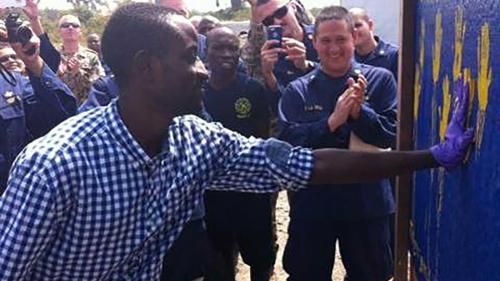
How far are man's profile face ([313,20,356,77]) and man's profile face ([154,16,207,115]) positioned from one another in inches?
53.8

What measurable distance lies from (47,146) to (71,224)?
180mm

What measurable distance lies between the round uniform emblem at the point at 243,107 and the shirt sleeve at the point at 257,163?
1.64m

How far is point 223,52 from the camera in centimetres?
348

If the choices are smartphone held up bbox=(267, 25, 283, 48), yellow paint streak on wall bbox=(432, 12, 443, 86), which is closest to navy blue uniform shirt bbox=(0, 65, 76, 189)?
smartphone held up bbox=(267, 25, 283, 48)

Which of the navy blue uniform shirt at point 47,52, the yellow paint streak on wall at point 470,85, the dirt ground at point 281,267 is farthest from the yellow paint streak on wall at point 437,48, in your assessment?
the navy blue uniform shirt at point 47,52

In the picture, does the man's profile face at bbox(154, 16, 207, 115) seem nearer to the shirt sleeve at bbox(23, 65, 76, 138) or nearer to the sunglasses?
the shirt sleeve at bbox(23, 65, 76, 138)

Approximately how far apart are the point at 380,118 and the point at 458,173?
3.69 ft

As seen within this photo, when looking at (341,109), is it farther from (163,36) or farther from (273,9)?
(273,9)

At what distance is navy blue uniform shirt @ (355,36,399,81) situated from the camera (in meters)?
3.90

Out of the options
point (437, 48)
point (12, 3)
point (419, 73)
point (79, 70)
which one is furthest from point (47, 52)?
point (437, 48)

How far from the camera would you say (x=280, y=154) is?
5.93 feet

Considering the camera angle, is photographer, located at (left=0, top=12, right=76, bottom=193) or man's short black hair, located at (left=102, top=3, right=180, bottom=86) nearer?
man's short black hair, located at (left=102, top=3, right=180, bottom=86)

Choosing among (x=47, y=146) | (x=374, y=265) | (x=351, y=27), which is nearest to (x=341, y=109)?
(x=351, y=27)

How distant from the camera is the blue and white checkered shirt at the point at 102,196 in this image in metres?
1.46
